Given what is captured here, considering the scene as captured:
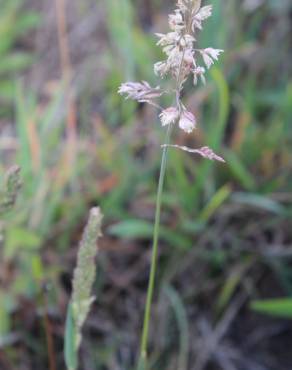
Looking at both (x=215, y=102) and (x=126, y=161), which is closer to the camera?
(x=126, y=161)

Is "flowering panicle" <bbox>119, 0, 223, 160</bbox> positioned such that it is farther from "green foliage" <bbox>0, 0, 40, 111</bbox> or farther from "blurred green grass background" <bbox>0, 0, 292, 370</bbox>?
"green foliage" <bbox>0, 0, 40, 111</bbox>

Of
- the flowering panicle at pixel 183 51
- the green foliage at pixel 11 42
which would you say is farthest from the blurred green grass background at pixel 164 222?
the flowering panicle at pixel 183 51

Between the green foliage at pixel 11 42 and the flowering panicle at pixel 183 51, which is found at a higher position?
the green foliage at pixel 11 42

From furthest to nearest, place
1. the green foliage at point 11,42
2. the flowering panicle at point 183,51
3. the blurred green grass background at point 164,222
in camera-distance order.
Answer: the green foliage at point 11,42
the blurred green grass background at point 164,222
the flowering panicle at point 183,51

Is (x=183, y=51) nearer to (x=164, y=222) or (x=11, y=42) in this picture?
(x=164, y=222)

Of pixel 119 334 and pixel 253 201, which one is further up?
pixel 253 201

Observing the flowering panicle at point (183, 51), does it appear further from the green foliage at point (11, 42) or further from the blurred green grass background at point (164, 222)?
the green foliage at point (11, 42)

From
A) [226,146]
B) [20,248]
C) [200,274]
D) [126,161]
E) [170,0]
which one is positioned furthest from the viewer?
[170,0]

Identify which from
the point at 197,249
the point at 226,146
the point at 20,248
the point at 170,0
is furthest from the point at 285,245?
the point at 170,0

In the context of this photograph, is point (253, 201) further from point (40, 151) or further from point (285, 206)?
point (40, 151)
